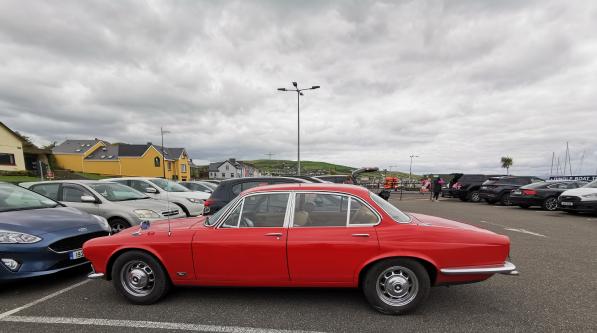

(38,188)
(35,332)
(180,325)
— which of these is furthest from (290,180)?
(38,188)

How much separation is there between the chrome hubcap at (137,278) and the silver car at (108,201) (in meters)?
2.31

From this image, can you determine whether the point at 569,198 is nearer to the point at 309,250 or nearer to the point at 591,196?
the point at 591,196

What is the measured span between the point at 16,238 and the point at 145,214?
2.56 meters

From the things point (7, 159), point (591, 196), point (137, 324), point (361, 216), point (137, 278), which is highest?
point (7, 159)

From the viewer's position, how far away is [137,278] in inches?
133

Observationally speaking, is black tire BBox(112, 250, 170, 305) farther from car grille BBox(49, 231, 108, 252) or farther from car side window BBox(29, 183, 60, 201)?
car side window BBox(29, 183, 60, 201)

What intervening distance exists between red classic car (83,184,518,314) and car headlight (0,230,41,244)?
860 millimetres

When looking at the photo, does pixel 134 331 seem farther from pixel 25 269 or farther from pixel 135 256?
pixel 25 269

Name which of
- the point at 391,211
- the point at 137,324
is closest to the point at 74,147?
the point at 137,324

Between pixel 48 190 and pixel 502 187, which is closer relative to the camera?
pixel 48 190

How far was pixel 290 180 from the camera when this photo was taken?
7.36 metres

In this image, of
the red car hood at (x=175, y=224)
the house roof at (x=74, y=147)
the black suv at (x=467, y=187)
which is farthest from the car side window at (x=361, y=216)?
the house roof at (x=74, y=147)

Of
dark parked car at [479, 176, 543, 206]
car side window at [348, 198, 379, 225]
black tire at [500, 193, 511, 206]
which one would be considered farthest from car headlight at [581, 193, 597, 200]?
car side window at [348, 198, 379, 225]

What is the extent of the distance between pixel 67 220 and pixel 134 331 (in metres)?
2.53
